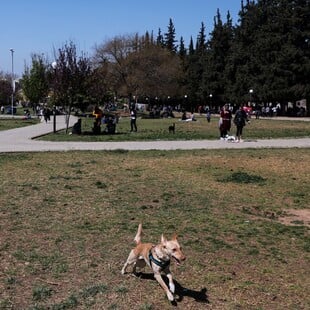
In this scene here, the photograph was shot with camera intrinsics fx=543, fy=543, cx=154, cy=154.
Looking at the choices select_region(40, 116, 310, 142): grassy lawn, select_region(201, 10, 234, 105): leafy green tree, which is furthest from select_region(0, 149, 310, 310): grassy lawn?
select_region(201, 10, 234, 105): leafy green tree

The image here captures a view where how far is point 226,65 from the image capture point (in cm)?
7725

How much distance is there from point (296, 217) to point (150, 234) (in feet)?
8.44

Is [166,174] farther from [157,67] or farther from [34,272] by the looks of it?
[157,67]

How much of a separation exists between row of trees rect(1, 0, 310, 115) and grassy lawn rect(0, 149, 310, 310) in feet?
111

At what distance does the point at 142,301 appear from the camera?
4824 millimetres

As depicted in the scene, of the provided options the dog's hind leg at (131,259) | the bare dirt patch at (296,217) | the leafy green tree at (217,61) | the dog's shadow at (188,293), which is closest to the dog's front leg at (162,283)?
the dog's shadow at (188,293)

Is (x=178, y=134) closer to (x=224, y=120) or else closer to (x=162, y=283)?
(x=224, y=120)

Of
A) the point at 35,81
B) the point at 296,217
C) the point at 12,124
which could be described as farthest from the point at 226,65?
the point at 296,217

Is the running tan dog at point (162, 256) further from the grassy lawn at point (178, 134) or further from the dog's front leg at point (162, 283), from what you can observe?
the grassy lawn at point (178, 134)

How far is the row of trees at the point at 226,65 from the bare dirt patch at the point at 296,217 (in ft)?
121

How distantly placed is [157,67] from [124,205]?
6685cm

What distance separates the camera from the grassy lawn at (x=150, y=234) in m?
4.98

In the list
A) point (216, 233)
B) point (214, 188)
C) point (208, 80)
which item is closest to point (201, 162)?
point (214, 188)

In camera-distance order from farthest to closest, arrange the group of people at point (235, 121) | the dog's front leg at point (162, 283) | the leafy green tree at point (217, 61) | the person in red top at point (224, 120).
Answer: the leafy green tree at point (217, 61), the person in red top at point (224, 120), the group of people at point (235, 121), the dog's front leg at point (162, 283)
